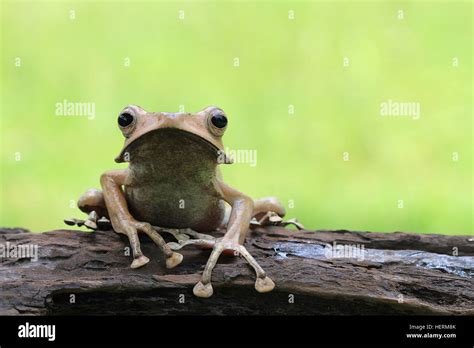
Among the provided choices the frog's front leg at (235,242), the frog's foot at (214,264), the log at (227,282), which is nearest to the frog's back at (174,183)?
the frog's front leg at (235,242)

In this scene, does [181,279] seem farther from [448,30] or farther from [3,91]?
[448,30]

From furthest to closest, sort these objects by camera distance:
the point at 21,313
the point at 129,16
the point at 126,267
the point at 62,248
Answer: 1. the point at 129,16
2. the point at 62,248
3. the point at 126,267
4. the point at 21,313

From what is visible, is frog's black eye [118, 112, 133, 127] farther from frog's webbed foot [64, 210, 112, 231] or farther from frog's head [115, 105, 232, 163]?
frog's webbed foot [64, 210, 112, 231]

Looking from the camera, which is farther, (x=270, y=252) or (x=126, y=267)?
(x=270, y=252)

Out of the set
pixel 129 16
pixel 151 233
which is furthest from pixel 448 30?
pixel 151 233

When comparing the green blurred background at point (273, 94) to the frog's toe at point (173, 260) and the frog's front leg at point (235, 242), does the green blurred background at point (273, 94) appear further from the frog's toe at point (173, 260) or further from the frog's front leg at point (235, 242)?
the frog's toe at point (173, 260)

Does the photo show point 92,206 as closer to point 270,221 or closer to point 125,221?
point 125,221

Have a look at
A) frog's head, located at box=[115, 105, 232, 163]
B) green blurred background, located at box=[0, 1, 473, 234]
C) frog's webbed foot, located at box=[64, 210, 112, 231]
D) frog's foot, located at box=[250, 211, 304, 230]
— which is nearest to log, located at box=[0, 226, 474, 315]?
frog's webbed foot, located at box=[64, 210, 112, 231]
